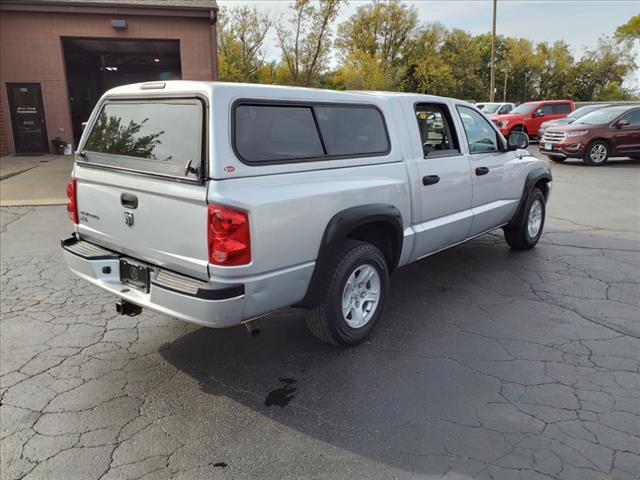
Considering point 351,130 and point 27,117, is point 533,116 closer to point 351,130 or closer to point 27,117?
point 27,117

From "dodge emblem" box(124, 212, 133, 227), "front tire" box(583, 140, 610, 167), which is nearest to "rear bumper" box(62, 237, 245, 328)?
"dodge emblem" box(124, 212, 133, 227)

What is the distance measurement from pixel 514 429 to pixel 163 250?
7.55 feet

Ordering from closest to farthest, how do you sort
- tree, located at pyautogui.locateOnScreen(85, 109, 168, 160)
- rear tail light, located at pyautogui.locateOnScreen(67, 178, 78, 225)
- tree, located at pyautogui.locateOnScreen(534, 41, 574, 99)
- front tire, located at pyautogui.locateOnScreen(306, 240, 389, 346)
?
1. tree, located at pyautogui.locateOnScreen(85, 109, 168, 160)
2. front tire, located at pyautogui.locateOnScreen(306, 240, 389, 346)
3. rear tail light, located at pyautogui.locateOnScreen(67, 178, 78, 225)
4. tree, located at pyautogui.locateOnScreen(534, 41, 574, 99)

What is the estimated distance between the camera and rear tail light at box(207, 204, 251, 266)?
9.32 feet

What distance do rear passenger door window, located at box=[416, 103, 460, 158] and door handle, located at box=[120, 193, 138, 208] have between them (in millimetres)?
2414

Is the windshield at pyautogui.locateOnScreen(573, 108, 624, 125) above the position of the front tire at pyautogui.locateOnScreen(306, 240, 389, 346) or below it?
above

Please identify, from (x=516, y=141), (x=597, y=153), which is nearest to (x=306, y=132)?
(x=516, y=141)

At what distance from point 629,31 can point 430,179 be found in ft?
212

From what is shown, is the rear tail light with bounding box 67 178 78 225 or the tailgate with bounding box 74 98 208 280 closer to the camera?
the tailgate with bounding box 74 98 208 280

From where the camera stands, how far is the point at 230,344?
3.94 metres

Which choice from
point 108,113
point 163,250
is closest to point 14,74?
point 108,113

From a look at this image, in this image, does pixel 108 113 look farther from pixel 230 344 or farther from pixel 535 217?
pixel 535 217

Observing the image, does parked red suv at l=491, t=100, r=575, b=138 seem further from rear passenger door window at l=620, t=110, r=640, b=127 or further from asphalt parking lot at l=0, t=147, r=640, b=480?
asphalt parking lot at l=0, t=147, r=640, b=480

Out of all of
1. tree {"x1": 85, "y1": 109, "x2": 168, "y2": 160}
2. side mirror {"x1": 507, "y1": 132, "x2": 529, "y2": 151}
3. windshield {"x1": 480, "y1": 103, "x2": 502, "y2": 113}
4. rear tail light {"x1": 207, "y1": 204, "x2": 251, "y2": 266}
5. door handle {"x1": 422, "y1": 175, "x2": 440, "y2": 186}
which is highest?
windshield {"x1": 480, "y1": 103, "x2": 502, "y2": 113}
